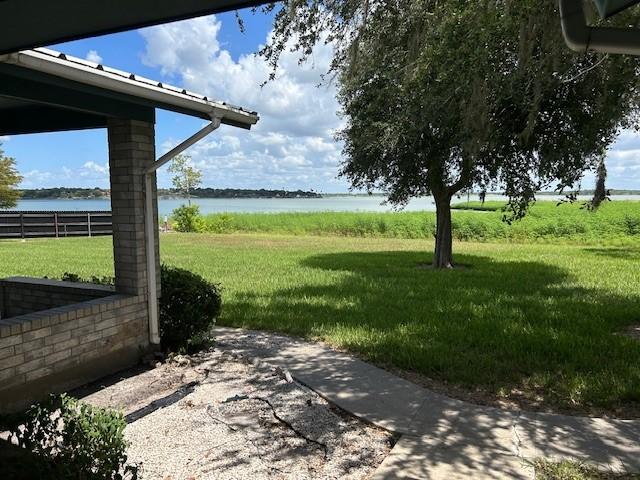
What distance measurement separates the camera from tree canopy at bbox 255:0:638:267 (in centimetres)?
513

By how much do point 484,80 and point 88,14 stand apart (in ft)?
16.6

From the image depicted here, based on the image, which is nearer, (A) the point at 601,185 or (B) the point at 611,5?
(B) the point at 611,5

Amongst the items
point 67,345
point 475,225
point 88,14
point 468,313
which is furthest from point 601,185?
point 475,225

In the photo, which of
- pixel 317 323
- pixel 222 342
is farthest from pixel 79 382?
pixel 317 323

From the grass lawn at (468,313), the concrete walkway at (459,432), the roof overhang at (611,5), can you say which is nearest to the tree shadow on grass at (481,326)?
the grass lawn at (468,313)

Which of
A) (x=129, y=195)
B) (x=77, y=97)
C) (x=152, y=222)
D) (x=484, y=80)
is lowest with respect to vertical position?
(x=152, y=222)

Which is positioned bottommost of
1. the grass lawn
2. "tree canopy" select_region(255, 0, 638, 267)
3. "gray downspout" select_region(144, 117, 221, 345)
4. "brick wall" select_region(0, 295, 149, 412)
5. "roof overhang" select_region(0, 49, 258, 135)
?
the grass lawn

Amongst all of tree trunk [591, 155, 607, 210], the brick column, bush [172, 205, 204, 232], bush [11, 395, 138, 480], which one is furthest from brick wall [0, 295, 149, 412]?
bush [172, 205, 204, 232]

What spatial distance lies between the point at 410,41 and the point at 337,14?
95cm

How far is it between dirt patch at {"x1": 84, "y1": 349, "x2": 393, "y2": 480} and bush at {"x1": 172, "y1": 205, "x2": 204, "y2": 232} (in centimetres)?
2624

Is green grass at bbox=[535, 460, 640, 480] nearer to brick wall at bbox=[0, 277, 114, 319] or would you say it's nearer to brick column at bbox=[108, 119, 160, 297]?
brick column at bbox=[108, 119, 160, 297]

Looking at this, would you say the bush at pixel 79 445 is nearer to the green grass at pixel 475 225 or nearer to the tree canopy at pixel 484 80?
the tree canopy at pixel 484 80

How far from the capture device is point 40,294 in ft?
17.5

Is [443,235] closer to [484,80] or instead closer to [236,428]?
[484,80]
